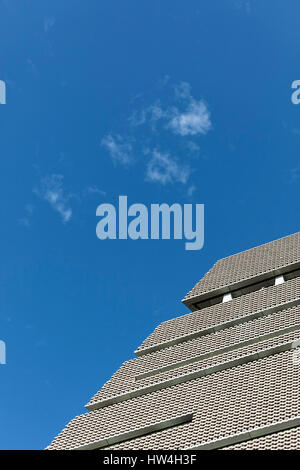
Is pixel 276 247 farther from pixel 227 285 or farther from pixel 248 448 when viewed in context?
pixel 248 448

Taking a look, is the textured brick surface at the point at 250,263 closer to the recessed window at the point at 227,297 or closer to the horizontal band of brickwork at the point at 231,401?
the recessed window at the point at 227,297

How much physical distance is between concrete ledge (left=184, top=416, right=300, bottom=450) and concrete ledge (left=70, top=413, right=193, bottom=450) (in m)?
2.04

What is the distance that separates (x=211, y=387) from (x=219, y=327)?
588 cm

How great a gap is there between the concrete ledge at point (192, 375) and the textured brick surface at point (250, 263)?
427 inches

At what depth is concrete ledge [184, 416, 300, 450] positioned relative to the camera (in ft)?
51.8

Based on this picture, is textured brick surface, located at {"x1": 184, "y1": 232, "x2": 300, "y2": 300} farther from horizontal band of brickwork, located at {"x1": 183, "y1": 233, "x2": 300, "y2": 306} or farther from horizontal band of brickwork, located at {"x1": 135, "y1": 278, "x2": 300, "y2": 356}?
horizontal band of brickwork, located at {"x1": 135, "y1": 278, "x2": 300, "y2": 356}

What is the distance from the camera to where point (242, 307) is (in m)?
27.4

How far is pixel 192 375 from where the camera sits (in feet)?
71.7

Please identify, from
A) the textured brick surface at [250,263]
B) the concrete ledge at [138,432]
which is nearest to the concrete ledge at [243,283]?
the textured brick surface at [250,263]

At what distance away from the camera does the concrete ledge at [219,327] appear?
995 inches

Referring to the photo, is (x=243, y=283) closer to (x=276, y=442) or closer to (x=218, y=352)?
(x=218, y=352)

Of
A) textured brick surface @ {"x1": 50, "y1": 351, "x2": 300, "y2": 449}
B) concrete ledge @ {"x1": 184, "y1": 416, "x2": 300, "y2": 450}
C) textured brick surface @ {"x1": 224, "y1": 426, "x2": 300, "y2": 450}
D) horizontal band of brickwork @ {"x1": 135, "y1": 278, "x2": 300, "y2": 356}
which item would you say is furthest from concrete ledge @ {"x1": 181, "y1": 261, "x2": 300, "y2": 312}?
textured brick surface @ {"x1": 224, "y1": 426, "x2": 300, "y2": 450}

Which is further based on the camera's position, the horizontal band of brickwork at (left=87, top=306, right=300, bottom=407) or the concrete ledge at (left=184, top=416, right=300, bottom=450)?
the horizontal band of brickwork at (left=87, top=306, right=300, bottom=407)
